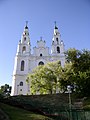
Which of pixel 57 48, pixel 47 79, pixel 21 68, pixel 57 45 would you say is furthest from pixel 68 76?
pixel 57 45

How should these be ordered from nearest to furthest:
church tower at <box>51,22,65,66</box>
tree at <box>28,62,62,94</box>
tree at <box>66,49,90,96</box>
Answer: tree at <box>66,49,90,96</box>, tree at <box>28,62,62,94</box>, church tower at <box>51,22,65,66</box>

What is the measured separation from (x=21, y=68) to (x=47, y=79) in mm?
16403

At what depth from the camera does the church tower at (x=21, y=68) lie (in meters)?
47.2

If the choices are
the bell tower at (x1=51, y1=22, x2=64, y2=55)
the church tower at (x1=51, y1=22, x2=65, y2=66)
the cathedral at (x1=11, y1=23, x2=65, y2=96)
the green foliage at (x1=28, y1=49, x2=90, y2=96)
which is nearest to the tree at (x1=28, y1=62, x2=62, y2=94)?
the green foliage at (x1=28, y1=49, x2=90, y2=96)

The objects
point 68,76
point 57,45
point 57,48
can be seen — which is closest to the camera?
point 68,76

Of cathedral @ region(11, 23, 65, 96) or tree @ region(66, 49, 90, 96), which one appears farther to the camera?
cathedral @ region(11, 23, 65, 96)

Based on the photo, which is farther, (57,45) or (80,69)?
(57,45)

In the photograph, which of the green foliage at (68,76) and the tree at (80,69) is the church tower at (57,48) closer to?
the green foliage at (68,76)

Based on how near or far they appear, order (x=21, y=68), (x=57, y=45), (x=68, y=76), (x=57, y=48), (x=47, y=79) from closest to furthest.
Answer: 1. (x=68, y=76)
2. (x=47, y=79)
3. (x=21, y=68)
4. (x=57, y=48)
5. (x=57, y=45)

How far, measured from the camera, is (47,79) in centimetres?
3506

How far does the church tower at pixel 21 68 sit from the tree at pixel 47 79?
1116cm

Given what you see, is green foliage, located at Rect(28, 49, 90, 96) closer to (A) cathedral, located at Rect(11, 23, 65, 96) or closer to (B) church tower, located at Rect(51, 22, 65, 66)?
(A) cathedral, located at Rect(11, 23, 65, 96)

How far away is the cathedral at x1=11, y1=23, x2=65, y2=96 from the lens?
1887 inches

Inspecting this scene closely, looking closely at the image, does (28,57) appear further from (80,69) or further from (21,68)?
(80,69)
